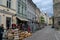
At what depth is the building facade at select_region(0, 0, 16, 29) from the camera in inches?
974

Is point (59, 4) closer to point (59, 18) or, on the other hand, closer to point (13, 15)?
point (59, 18)

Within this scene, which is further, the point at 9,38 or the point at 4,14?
the point at 4,14

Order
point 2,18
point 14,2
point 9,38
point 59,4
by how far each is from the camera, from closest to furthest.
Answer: point 9,38
point 2,18
point 14,2
point 59,4

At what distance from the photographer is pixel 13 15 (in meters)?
29.9

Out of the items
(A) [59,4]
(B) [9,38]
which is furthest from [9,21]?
(A) [59,4]

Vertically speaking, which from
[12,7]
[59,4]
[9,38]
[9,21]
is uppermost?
[59,4]

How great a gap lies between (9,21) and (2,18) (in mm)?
3726

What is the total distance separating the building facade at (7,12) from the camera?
2475 centimetres

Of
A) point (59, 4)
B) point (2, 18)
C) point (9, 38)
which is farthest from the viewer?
point (59, 4)

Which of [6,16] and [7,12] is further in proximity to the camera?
[7,12]

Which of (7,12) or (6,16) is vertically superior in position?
(7,12)

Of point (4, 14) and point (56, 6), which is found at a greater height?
point (56, 6)

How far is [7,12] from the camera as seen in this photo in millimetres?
26719

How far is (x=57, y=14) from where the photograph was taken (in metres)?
64.6
